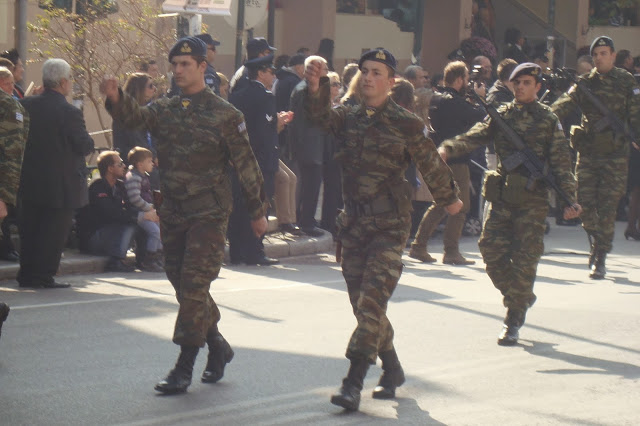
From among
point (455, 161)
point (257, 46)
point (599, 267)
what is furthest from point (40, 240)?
point (599, 267)

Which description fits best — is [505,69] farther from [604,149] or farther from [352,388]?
[352,388]

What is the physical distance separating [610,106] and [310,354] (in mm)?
5589

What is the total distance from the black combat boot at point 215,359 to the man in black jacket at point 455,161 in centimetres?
635

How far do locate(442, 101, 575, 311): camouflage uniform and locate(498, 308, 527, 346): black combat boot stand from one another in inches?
1.8

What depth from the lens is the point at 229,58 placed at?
24.5 meters

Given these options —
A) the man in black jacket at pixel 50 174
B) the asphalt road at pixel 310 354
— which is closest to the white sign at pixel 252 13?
the asphalt road at pixel 310 354

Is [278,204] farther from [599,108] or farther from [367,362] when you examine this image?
[367,362]

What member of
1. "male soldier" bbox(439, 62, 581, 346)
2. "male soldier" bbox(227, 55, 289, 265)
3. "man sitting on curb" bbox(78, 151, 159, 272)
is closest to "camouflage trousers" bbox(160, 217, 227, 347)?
"male soldier" bbox(439, 62, 581, 346)

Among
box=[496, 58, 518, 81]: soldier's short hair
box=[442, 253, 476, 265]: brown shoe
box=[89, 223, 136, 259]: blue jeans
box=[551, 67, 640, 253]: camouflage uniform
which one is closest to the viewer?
box=[89, 223, 136, 259]: blue jeans

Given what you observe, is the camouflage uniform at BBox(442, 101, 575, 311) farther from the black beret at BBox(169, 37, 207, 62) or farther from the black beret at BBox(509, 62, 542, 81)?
the black beret at BBox(169, 37, 207, 62)

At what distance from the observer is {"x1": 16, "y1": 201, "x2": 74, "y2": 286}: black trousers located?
10984 mm

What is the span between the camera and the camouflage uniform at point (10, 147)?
24.8 ft

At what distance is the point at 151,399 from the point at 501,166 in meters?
3.51

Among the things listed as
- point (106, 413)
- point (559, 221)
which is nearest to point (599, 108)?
point (559, 221)
